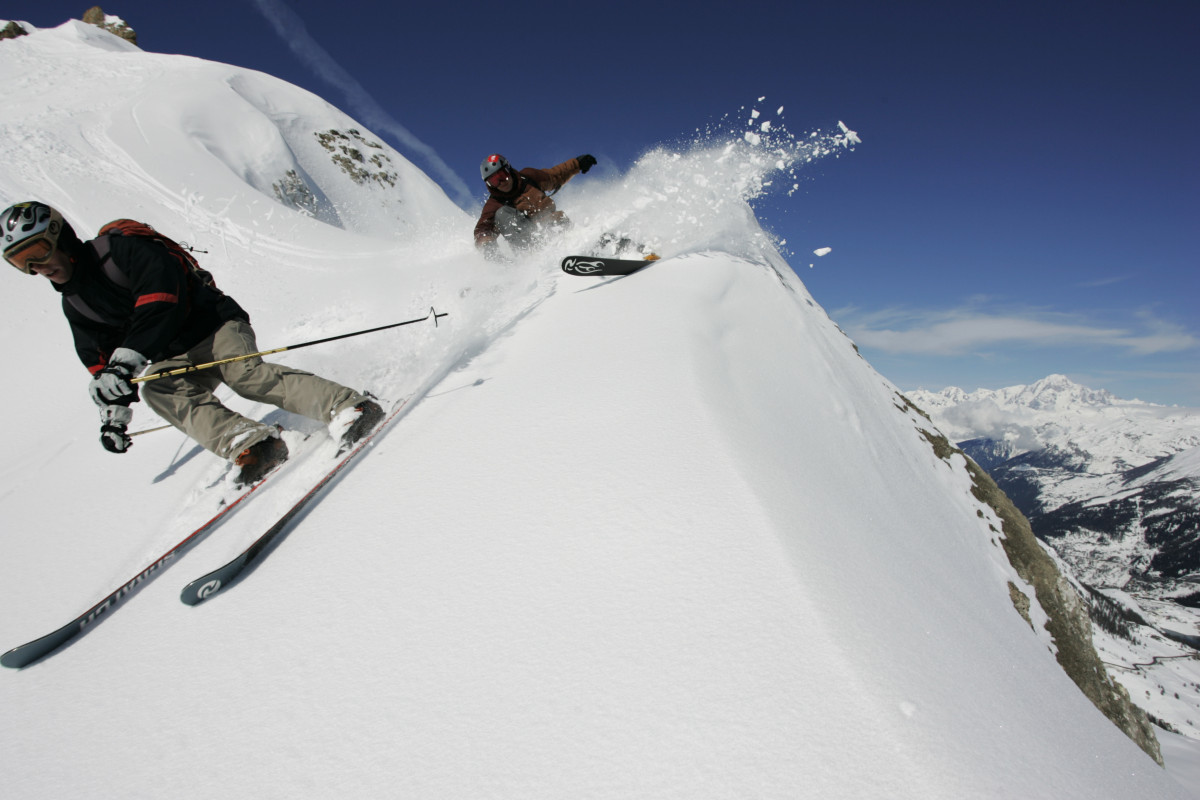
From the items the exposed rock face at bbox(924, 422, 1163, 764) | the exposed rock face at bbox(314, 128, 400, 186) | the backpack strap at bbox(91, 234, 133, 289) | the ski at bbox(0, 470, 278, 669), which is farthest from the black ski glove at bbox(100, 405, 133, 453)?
the exposed rock face at bbox(314, 128, 400, 186)

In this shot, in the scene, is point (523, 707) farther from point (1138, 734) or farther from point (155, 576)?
point (1138, 734)

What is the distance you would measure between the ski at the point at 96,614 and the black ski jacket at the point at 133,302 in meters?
1.36

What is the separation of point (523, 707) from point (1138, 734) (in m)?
8.29

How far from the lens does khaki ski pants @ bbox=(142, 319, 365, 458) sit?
3.37m

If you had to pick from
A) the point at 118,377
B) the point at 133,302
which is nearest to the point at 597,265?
the point at 133,302

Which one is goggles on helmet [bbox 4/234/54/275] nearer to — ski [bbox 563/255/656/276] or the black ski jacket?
the black ski jacket

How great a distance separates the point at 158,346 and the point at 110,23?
56016 millimetres

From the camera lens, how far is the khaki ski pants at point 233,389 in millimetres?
3373

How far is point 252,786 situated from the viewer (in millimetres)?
1393

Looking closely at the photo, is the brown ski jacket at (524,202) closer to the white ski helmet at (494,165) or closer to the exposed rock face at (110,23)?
the white ski helmet at (494,165)

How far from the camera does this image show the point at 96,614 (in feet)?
7.19

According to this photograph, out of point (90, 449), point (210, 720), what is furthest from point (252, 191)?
point (210, 720)

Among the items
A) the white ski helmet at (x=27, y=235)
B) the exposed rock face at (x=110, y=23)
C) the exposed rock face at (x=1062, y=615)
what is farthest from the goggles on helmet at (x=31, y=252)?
the exposed rock face at (x=110, y=23)

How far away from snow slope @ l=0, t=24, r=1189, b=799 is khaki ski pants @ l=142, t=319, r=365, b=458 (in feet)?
1.02
